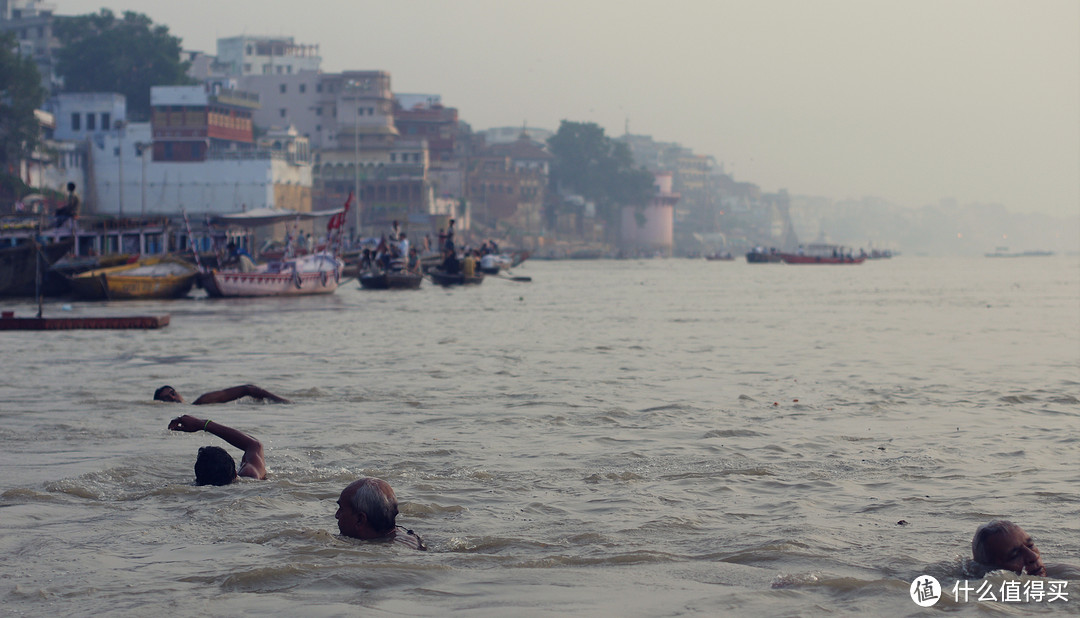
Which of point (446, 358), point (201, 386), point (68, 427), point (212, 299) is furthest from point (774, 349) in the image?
point (212, 299)

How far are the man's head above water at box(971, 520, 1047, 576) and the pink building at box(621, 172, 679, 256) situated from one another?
13154 centimetres

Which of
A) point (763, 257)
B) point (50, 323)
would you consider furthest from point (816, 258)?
point (50, 323)

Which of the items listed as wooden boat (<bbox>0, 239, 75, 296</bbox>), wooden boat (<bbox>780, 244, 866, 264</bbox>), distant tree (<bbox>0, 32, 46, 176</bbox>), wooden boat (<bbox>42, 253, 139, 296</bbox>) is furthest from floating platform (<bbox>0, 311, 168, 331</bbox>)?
wooden boat (<bbox>780, 244, 866, 264</bbox>)

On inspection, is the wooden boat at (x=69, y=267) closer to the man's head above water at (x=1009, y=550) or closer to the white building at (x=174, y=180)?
the man's head above water at (x=1009, y=550)

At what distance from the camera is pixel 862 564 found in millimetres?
5098

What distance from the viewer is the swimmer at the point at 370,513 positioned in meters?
5.33

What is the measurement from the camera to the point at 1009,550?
480 centimetres

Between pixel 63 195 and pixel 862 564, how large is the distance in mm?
58448

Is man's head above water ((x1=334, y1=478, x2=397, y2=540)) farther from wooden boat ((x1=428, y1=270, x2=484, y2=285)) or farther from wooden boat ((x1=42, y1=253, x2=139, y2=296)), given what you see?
wooden boat ((x1=428, y1=270, x2=484, y2=285))

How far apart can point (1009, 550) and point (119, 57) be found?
77.9 metres

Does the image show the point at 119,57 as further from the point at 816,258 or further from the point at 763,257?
the point at 816,258

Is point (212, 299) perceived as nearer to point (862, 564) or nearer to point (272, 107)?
point (862, 564)

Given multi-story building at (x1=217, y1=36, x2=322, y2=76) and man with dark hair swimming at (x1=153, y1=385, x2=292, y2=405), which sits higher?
multi-story building at (x1=217, y1=36, x2=322, y2=76)

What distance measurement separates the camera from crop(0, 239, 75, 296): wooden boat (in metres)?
27.9
